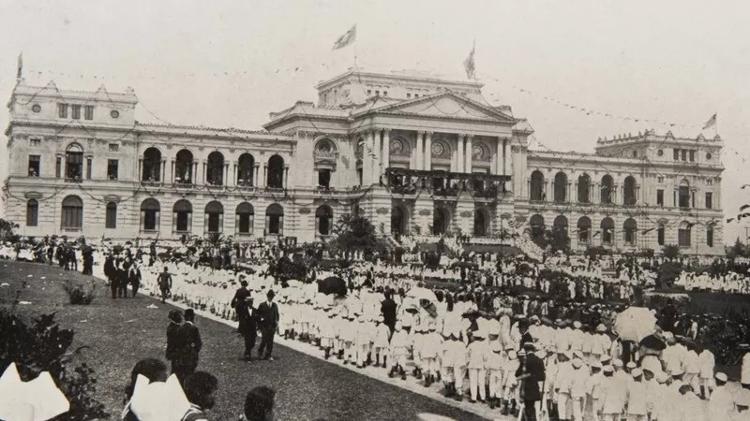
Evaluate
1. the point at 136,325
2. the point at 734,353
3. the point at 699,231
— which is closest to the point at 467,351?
the point at 734,353

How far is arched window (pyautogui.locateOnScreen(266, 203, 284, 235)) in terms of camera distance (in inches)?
2805

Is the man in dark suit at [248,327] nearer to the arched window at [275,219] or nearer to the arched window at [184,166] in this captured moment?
the arched window at [275,219]

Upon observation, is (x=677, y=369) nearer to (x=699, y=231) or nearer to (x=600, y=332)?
(x=600, y=332)

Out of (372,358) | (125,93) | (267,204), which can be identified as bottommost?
(372,358)

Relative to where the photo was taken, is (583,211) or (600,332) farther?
(583,211)

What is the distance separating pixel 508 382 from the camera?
1552 centimetres

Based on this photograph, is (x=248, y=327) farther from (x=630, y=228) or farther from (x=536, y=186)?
(x=630, y=228)

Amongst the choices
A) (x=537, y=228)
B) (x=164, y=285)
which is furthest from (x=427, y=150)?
(x=164, y=285)

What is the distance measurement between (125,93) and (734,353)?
182ft

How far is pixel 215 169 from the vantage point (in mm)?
71812

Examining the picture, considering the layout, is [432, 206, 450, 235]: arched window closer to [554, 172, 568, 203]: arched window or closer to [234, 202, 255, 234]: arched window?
[234, 202, 255, 234]: arched window

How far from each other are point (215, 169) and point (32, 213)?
15.5 m

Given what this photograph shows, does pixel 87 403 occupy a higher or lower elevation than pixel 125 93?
lower

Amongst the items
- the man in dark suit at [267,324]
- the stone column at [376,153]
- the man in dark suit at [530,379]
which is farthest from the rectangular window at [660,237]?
the man in dark suit at [530,379]
